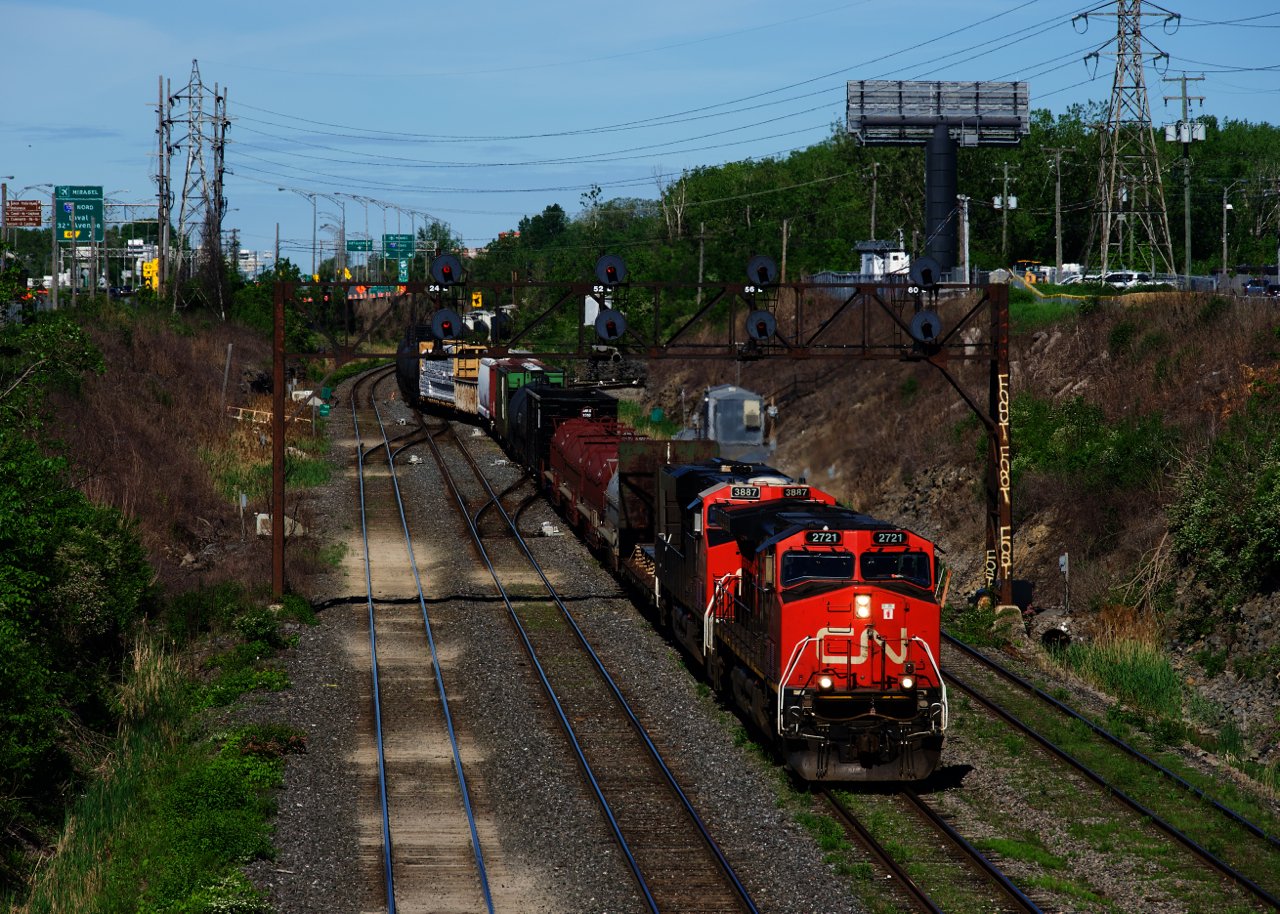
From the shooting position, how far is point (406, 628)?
27578 mm

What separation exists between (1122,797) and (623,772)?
24.3 ft

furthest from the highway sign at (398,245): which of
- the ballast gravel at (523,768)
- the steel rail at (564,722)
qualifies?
the ballast gravel at (523,768)

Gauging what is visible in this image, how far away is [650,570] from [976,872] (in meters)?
14.0

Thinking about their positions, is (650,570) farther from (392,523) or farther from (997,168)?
(997,168)

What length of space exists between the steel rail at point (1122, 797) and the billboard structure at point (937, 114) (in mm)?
51807

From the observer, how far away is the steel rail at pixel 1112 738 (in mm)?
15984

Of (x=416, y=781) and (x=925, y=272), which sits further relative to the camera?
(x=925, y=272)

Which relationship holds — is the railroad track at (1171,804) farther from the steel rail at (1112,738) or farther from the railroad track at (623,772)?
the railroad track at (623,772)

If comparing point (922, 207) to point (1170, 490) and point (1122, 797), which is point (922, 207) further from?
point (1122, 797)

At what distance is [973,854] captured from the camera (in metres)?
15.0

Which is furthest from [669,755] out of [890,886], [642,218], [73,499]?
[642,218]

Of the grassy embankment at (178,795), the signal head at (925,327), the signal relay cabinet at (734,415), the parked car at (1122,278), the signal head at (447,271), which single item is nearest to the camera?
the grassy embankment at (178,795)

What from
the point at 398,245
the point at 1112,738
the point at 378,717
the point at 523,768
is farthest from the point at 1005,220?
the point at 523,768

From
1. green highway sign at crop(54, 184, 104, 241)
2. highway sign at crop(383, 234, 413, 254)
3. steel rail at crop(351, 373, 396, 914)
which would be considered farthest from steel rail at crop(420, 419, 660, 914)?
highway sign at crop(383, 234, 413, 254)
